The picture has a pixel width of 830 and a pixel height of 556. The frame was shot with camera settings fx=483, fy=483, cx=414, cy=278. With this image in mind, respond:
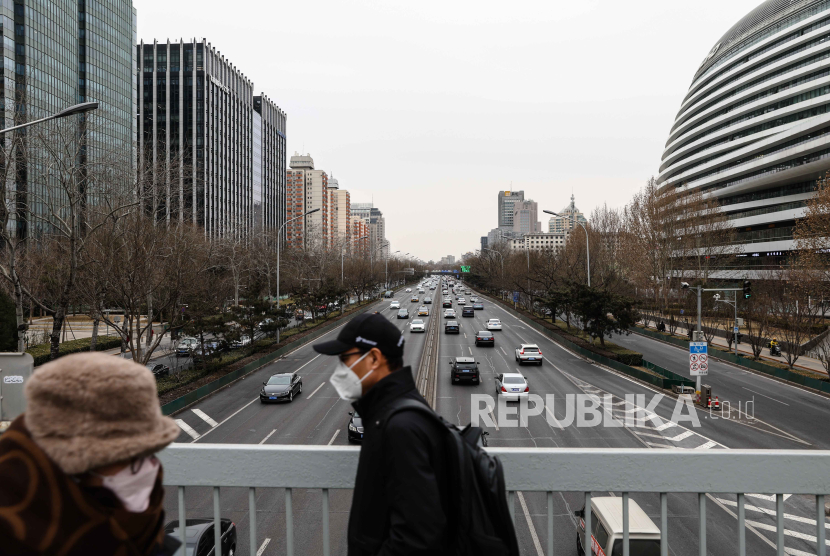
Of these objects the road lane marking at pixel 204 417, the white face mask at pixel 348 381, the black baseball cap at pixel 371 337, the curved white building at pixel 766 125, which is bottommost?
the road lane marking at pixel 204 417

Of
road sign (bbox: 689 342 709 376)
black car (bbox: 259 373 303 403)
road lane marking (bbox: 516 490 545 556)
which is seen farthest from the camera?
black car (bbox: 259 373 303 403)

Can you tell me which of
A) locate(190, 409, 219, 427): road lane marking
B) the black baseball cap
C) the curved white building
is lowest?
locate(190, 409, 219, 427): road lane marking

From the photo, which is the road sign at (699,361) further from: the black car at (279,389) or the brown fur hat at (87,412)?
the brown fur hat at (87,412)

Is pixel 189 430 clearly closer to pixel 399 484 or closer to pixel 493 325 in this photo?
pixel 399 484

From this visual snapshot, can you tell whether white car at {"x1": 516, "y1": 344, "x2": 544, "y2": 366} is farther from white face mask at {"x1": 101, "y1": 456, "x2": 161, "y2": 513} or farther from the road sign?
white face mask at {"x1": 101, "y1": 456, "x2": 161, "y2": 513}

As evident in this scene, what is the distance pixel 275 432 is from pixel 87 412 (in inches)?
704

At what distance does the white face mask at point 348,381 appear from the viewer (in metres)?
2.19

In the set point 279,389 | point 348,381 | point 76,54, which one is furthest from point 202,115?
point 348,381

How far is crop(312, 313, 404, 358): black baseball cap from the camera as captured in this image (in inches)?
84.8

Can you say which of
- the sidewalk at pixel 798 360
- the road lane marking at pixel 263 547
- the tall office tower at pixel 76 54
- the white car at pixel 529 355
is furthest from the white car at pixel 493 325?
the tall office tower at pixel 76 54

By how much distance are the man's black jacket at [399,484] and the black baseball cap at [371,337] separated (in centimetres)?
14

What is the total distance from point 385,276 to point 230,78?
60.2 metres

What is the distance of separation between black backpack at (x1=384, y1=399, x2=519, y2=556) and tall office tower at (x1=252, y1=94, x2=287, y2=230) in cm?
12387

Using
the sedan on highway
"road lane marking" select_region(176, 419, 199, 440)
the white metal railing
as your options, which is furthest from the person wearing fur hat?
the sedan on highway
